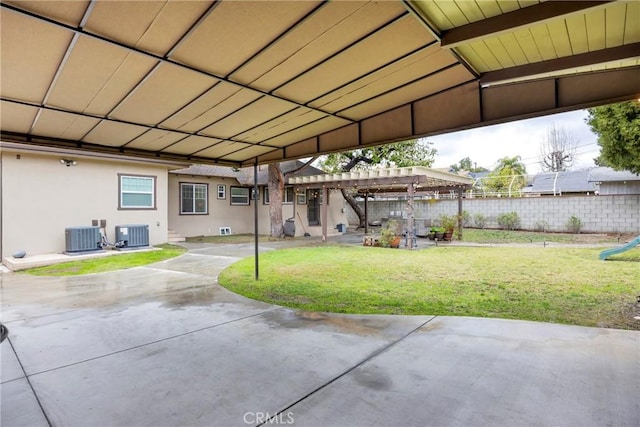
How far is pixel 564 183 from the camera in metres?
23.5

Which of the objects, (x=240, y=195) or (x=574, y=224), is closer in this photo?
(x=574, y=224)

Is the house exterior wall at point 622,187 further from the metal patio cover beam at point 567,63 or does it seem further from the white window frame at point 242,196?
the white window frame at point 242,196

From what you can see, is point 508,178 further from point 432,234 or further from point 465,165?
point 465,165

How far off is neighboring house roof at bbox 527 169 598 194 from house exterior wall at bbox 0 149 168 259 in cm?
2536

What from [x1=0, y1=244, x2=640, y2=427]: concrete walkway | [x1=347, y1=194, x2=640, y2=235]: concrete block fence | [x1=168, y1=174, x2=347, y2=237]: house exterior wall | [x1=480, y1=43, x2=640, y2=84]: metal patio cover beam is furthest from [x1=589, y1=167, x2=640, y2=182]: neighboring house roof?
[x1=480, y1=43, x2=640, y2=84]: metal patio cover beam

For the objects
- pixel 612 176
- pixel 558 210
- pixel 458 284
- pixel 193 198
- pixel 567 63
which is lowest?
pixel 458 284

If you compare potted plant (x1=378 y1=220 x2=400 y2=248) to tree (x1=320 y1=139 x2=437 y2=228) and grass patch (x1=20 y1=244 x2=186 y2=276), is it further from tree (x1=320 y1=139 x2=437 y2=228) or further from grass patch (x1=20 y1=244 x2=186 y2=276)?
grass patch (x1=20 y1=244 x2=186 y2=276)

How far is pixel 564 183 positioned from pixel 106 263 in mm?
27387

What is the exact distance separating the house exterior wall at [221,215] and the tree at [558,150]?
86.3 feet

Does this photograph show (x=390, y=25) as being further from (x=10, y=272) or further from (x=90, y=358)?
(x=10, y=272)

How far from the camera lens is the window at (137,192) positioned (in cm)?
1184

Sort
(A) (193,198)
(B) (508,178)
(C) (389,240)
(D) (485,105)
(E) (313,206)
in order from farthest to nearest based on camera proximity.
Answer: (B) (508,178)
(E) (313,206)
(A) (193,198)
(C) (389,240)
(D) (485,105)

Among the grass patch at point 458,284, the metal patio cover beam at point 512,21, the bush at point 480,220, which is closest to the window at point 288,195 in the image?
the grass patch at point 458,284

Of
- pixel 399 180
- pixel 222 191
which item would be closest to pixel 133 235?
pixel 222 191
